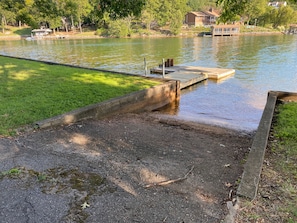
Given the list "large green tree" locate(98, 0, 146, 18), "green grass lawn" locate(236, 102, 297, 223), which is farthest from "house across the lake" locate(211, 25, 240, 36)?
"green grass lawn" locate(236, 102, 297, 223)

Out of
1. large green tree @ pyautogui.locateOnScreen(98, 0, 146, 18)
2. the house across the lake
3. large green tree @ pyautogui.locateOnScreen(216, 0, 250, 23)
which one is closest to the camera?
large green tree @ pyautogui.locateOnScreen(98, 0, 146, 18)

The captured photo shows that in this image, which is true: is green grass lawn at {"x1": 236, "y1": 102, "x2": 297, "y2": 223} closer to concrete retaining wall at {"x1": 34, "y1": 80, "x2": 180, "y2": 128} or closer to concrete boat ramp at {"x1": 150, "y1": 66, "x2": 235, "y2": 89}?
concrete retaining wall at {"x1": 34, "y1": 80, "x2": 180, "y2": 128}

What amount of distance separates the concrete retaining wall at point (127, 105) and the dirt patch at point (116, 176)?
0.34 metres

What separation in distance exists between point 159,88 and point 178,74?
6.65 meters

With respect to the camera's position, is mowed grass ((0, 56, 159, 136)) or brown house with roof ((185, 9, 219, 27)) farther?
brown house with roof ((185, 9, 219, 27))

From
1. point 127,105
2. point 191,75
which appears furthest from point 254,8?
point 127,105

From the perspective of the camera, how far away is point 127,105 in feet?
24.2

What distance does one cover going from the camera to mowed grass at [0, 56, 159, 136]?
17.7ft

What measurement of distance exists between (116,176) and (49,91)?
191 inches

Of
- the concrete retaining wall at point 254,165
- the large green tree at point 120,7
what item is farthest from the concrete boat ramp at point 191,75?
the concrete retaining wall at point 254,165

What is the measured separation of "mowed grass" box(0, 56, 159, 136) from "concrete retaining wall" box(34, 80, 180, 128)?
11.2 inches

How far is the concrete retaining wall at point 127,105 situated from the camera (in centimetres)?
540

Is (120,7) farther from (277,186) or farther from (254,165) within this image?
(277,186)

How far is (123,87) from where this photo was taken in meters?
8.35
